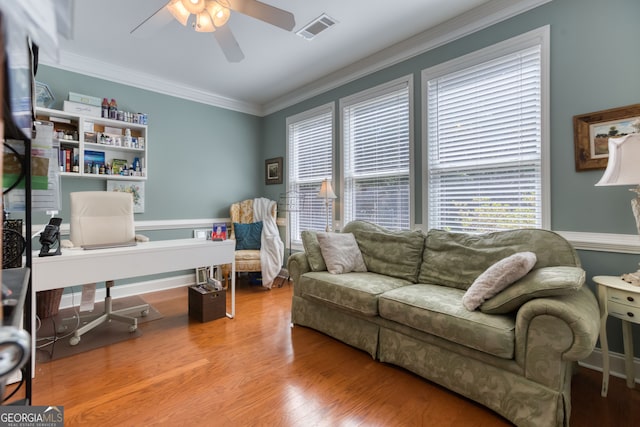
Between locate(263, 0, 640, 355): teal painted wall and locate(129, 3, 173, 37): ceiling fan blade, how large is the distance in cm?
259

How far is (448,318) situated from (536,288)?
0.49 meters

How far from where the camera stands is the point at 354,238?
121 inches

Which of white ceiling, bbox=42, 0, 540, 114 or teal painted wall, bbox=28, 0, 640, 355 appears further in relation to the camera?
white ceiling, bbox=42, 0, 540, 114

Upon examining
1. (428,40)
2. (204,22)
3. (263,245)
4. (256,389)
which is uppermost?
(428,40)

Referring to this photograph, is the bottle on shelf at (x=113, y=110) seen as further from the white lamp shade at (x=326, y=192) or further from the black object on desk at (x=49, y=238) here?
the white lamp shade at (x=326, y=192)

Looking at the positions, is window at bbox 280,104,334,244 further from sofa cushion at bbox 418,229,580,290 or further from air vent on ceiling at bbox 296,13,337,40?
sofa cushion at bbox 418,229,580,290

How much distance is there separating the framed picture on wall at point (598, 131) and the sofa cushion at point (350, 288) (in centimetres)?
155

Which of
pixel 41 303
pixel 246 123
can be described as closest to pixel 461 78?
pixel 246 123

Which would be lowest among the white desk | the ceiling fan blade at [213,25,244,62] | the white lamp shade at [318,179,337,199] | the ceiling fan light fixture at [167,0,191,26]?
the white desk

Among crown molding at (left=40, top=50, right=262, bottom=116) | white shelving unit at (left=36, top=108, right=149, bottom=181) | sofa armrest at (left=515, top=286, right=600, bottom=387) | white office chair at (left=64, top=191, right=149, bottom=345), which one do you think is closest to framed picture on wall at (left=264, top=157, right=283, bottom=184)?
crown molding at (left=40, top=50, right=262, bottom=116)

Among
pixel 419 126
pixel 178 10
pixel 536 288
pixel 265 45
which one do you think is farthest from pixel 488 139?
pixel 178 10

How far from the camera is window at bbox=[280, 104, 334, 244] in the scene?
13.4 ft

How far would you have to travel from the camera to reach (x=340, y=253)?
112 inches

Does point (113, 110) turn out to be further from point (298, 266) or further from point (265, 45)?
point (298, 266)
